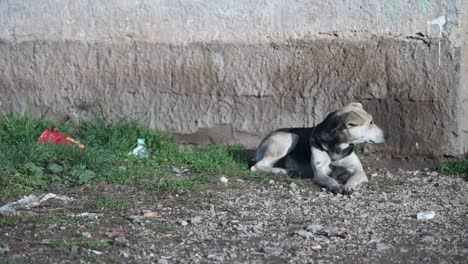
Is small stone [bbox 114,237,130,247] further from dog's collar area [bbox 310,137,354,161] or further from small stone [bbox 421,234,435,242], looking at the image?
dog's collar area [bbox 310,137,354,161]

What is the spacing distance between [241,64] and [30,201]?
2544 millimetres

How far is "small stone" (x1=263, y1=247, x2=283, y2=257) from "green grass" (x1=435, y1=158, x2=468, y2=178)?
2.79 m

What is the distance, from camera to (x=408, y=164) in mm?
8055

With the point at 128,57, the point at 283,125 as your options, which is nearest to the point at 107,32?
the point at 128,57

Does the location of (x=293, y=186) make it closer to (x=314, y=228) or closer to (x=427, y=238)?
(x=314, y=228)

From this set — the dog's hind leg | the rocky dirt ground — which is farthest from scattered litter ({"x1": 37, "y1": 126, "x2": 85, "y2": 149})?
the dog's hind leg

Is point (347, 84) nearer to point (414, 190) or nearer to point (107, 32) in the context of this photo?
point (414, 190)

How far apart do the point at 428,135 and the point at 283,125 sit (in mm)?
1391

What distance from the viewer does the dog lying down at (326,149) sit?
741 cm

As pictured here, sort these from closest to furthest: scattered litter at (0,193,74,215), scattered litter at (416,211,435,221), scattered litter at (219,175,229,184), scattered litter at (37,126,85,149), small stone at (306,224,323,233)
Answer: small stone at (306,224,323,233)
scattered litter at (416,211,435,221)
scattered litter at (0,193,74,215)
scattered litter at (219,175,229,184)
scattered litter at (37,126,85,149)

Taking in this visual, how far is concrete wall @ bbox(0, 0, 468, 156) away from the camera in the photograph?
7.84m

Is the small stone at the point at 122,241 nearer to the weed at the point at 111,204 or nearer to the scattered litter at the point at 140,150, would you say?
the weed at the point at 111,204

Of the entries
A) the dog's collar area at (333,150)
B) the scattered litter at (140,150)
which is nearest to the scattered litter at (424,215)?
the dog's collar area at (333,150)

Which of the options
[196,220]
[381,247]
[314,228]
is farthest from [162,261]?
[381,247]
